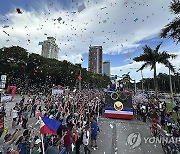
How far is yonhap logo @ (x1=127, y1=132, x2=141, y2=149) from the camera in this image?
34.0 feet

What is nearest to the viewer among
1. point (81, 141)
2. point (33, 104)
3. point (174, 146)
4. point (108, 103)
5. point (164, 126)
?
point (174, 146)

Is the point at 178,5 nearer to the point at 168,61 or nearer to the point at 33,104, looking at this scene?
the point at 168,61

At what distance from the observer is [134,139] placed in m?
11.6

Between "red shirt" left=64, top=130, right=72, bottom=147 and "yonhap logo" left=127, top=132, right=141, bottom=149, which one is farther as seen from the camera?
"yonhap logo" left=127, top=132, right=141, bottom=149

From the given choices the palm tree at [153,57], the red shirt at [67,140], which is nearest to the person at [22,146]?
the red shirt at [67,140]

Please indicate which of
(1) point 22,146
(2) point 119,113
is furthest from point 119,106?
(1) point 22,146

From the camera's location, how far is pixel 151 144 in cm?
1034

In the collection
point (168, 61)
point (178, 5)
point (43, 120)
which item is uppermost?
point (178, 5)

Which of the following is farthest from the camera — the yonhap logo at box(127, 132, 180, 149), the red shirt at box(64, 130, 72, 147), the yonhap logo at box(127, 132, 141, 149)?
the yonhap logo at box(127, 132, 141, 149)

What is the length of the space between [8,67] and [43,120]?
158ft

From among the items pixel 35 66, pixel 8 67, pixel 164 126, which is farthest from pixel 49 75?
pixel 164 126

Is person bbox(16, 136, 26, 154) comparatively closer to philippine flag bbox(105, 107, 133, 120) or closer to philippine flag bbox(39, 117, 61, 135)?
philippine flag bbox(39, 117, 61, 135)

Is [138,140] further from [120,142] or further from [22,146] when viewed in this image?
[22,146]

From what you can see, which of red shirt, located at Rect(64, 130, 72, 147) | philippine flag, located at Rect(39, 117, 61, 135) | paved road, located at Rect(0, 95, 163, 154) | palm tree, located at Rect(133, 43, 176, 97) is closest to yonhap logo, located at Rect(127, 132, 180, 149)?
paved road, located at Rect(0, 95, 163, 154)
